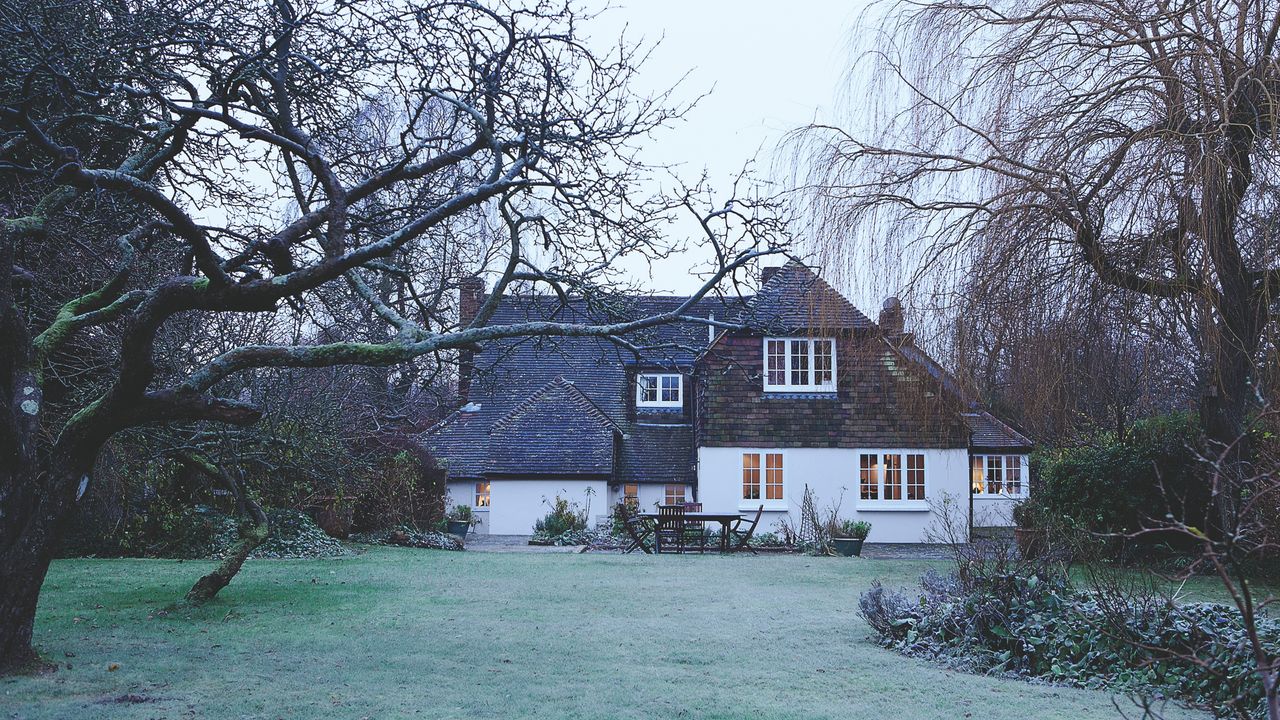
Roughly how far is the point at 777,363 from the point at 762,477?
125 inches

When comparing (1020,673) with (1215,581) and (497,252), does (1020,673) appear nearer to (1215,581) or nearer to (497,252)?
(1215,581)

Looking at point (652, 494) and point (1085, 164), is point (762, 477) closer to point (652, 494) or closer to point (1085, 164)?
point (652, 494)

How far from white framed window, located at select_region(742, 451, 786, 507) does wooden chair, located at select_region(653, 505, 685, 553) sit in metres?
4.23

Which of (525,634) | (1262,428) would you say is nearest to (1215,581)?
(1262,428)

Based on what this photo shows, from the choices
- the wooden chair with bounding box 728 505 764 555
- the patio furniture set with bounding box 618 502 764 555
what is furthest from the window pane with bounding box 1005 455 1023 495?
the patio furniture set with bounding box 618 502 764 555

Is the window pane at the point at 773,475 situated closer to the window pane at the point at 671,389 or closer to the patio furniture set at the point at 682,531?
the patio furniture set at the point at 682,531

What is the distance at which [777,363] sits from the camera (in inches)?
1091

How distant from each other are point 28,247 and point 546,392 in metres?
20.8

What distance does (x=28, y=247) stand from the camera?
39.1ft

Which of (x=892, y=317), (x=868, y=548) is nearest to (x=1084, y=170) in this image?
(x=892, y=317)

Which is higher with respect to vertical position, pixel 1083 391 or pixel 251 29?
pixel 251 29

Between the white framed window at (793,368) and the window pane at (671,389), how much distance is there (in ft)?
19.3

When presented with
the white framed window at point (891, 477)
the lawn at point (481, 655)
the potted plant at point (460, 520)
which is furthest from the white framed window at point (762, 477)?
the lawn at point (481, 655)

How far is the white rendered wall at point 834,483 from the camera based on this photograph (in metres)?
26.9
